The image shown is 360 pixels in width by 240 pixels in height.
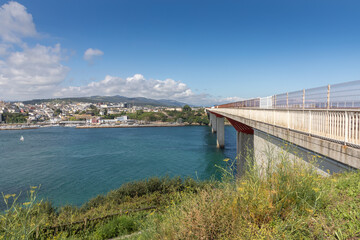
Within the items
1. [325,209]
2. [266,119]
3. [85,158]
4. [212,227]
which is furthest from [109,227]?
[85,158]

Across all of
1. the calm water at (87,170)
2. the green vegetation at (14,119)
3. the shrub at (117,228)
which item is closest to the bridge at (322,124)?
the shrub at (117,228)

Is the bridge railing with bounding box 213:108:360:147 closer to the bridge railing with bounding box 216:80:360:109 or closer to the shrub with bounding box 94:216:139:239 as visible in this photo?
the bridge railing with bounding box 216:80:360:109

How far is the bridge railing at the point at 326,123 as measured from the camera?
14.1 feet

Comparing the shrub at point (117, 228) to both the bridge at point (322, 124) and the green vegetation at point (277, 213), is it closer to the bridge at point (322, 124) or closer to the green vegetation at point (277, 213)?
the green vegetation at point (277, 213)

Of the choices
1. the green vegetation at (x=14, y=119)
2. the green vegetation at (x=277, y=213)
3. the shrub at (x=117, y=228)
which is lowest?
the shrub at (x=117, y=228)

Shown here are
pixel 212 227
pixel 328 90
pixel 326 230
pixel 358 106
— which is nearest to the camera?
pixel 326 230

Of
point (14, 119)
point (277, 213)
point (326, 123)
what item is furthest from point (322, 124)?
point (14, 119)

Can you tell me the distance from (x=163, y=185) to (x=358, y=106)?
38.6ft

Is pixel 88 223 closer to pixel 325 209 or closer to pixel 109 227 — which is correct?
pixel 109 227

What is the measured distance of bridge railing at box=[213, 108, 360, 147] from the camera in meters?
4.30

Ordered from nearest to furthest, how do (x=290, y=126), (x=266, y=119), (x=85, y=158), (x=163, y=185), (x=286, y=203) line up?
(x=286, y=203) → (x=290, y=126) → (x=266, y=119) → (x=163, y=185) → (x=85, y=158)

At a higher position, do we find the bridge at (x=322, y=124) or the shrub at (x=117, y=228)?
the bridge at (x=322, y=124)

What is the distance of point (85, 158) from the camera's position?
103 ft

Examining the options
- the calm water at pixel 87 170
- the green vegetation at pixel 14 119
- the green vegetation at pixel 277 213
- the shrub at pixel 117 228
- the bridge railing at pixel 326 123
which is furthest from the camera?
the green vegetation at pixel 14 119
